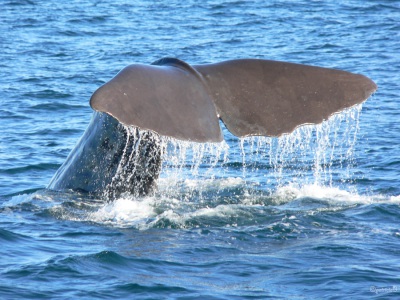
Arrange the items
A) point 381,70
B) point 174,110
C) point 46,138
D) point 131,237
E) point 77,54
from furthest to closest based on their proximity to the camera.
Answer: point 77,54, point 381,70, point 46,138, point 131,237, point 174,110

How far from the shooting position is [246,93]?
688 cm

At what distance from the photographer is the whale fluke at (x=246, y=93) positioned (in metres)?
6.22

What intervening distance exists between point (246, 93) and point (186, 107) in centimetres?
76

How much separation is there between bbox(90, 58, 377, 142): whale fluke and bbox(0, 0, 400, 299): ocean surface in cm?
19

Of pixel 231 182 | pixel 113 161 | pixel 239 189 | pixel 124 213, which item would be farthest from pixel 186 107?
pixel 231 182

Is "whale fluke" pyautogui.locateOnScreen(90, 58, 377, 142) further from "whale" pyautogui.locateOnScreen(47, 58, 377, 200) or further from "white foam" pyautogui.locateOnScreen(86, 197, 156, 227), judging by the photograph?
"white foam" pyautogui.locateOnScreen(86, 197, 156, 227)

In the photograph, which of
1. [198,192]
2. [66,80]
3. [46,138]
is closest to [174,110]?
[198,192]

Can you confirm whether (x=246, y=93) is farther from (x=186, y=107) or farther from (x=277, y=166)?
(x=277, y=166)

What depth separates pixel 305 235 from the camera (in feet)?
24.9

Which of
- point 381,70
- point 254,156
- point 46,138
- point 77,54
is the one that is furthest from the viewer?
point 77,54

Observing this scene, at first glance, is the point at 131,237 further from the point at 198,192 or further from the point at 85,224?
the point at 198,192

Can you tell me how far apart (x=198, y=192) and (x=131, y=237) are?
1984 millimetres

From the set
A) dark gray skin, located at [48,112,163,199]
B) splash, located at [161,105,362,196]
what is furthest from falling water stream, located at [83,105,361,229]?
dark gray skin, located at [48,112,163,199]

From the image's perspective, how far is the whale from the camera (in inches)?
235
